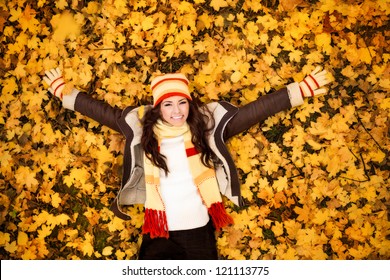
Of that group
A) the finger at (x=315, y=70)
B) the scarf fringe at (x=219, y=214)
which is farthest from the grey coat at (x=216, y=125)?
the finger at (x=315, y=70)

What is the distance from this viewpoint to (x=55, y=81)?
3156 mm

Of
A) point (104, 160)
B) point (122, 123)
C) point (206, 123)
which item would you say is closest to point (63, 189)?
point (104, 160)

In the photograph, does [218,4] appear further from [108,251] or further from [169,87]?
[108,251]

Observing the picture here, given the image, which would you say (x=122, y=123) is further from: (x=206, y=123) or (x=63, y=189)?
(x=63, y=189)

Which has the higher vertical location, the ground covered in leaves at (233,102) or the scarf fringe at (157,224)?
the ground covered in leaves at (233,102)

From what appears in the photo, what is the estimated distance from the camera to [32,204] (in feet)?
10.8

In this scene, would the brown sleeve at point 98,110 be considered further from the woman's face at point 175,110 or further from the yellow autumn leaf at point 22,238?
the yellow autumn leaf at point 22,238

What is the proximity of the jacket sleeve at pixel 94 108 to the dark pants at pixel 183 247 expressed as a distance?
946 millimetres

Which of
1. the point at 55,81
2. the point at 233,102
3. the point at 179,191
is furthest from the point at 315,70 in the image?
the point at 55,81

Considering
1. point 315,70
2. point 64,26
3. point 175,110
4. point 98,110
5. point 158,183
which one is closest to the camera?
point 175,110

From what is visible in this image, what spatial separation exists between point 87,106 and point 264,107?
4.61 feet

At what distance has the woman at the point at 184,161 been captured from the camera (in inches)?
110

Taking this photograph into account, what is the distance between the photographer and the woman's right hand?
3.13 metres

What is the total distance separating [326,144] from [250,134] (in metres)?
0.64
